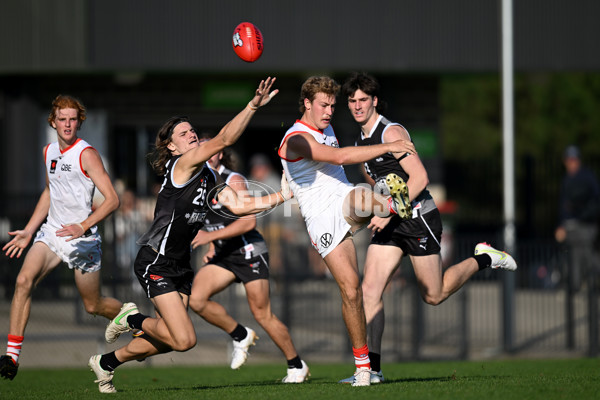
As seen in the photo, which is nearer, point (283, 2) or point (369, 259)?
point (369, 259)

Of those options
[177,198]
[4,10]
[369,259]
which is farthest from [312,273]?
[4,10]

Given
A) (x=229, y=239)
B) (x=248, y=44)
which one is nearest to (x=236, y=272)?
(x=229, y=239)

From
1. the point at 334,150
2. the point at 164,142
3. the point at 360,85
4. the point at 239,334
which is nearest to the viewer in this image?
the point at 334,150

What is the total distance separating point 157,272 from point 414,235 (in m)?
2.35

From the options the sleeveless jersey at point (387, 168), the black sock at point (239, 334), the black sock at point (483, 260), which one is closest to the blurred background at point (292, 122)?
the black sock at point (239, 334)

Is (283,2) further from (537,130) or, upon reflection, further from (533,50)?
(537,130)

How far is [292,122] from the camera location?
64.5ft

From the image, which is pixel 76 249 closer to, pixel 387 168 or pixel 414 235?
pixel 387 168

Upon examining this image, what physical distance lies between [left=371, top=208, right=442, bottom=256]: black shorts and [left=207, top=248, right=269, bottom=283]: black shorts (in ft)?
4.73

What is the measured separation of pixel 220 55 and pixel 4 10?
4519 millimetres

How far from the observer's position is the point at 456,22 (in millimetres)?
19531

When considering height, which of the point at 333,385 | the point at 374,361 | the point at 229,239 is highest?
the point at 229,239

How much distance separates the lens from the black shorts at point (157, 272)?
7680mm

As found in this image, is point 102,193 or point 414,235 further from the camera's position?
point 102,193
